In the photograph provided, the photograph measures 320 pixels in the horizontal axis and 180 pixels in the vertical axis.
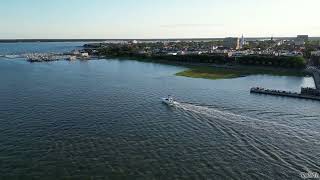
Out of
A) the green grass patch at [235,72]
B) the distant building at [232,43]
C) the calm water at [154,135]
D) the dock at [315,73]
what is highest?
the distant building at [232,43]

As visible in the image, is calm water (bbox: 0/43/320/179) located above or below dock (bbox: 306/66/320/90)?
below

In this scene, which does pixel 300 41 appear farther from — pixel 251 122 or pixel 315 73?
pixel 251 122

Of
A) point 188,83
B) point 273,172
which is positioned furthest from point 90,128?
point 188,83

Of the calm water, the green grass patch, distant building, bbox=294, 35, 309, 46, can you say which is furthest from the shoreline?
distant building, bbox=294, 35, 309, 46

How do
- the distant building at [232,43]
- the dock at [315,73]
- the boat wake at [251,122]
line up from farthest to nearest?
the distant building at [232,43] < the dock at [315,73] < the boat wake at [251,122]

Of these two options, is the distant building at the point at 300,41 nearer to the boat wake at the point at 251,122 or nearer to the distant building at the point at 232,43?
the distant building at the point at 232,43

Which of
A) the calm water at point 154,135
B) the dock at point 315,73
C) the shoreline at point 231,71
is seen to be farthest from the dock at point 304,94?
the shoreline at point 231,71

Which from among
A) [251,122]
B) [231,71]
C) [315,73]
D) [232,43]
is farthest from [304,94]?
[232,43]

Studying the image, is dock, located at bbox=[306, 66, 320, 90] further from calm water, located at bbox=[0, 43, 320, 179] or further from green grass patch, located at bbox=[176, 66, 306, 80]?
calm water, located at bbox=[0, 43, 320, 179]
